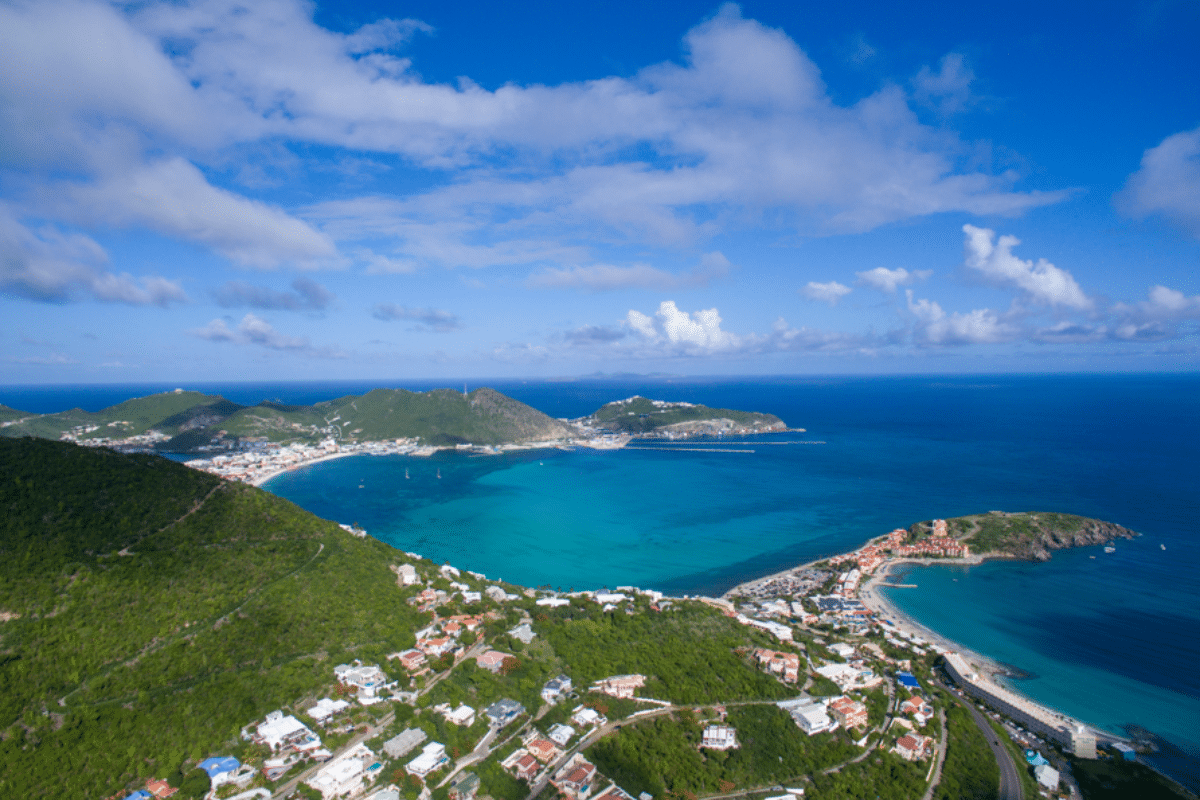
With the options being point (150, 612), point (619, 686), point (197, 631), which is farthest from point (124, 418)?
point (619, 686)

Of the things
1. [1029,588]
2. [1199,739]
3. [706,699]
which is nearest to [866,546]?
[1029,588]

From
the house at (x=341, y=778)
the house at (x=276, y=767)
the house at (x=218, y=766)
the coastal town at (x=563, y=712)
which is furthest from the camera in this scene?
the coastal town at (x=563, y=712)

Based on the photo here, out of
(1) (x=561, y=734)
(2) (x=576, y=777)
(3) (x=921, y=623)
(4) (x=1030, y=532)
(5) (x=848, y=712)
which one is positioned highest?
(1) (x=561, y=734)

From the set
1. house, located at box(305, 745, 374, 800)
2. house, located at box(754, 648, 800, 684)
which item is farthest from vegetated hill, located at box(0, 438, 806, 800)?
house, located at box(305, 745, 374, 800)

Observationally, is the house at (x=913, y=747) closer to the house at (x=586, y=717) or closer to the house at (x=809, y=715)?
the house at (x=809, y=715)

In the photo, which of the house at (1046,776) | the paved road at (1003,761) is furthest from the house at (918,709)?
the house at (1046,776)

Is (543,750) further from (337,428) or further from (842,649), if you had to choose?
(337,428)
